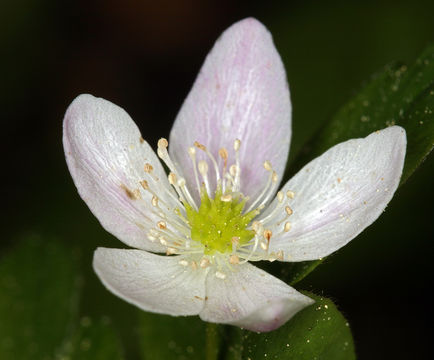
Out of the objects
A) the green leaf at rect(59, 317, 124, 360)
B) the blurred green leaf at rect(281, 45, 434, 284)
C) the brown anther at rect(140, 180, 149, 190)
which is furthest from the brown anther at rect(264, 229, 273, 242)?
the green leaf at rect(59, 317, 124, 360)

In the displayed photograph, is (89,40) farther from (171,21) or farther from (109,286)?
(109,286)

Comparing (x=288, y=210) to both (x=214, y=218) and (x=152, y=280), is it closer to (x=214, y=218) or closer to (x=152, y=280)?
(x=214, y=218)

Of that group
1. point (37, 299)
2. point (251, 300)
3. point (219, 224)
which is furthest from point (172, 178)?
point (37, 299)

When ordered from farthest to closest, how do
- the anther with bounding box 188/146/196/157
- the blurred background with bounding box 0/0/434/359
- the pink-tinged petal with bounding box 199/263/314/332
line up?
the blurred background with bounding box 0/0/434/359
the anther with bounding box 188/146/196/157
the pink-tinged petal with bounding box 199/263/314/332

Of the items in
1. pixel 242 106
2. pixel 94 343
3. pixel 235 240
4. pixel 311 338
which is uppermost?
pixel 242 106

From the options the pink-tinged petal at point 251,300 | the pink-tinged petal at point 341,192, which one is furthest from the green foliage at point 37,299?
the pink-tinged petal at point 341,192

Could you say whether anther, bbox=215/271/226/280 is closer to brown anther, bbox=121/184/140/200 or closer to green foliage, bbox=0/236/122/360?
brown anther, bbox=121/184/140/200

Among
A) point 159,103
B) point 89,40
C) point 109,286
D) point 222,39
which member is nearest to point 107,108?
point 222,39
